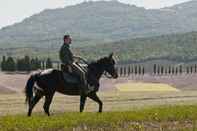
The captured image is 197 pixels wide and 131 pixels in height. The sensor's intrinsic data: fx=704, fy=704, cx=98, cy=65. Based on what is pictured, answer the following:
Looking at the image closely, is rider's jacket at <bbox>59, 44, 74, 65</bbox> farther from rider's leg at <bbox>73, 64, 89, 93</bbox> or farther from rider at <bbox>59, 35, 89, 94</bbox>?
rider's leg at <bbox>73, 64, 89, 93</bbox>

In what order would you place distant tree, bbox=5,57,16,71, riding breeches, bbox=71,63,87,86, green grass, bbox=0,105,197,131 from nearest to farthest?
green grass, bbox=0,105,197,131, riding breeches, bbox=71,63,87,86, distant tree, bbox=5,57,16,71

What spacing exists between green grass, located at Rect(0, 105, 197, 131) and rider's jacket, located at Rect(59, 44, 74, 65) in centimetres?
383

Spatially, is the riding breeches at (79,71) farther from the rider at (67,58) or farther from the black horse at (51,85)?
the black horse at (51,85)

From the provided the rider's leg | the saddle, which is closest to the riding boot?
the rider's leg

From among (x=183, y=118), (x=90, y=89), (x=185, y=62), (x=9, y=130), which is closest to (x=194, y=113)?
(x=183, y=118)

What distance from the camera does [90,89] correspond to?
83.9 feet

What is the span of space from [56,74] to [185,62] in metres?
153

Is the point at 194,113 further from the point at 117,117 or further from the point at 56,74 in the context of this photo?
the point at 56,74

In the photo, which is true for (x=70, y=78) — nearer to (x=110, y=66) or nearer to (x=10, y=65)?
(x=110, y=66)

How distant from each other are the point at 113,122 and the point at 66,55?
5.79 meters

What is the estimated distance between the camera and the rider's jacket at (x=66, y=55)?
2492 centimetres

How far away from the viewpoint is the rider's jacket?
81.8ft

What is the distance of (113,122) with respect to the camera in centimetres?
1980

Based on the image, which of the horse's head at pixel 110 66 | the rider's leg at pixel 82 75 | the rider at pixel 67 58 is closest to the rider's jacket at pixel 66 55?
the rider at pixel 67 58
